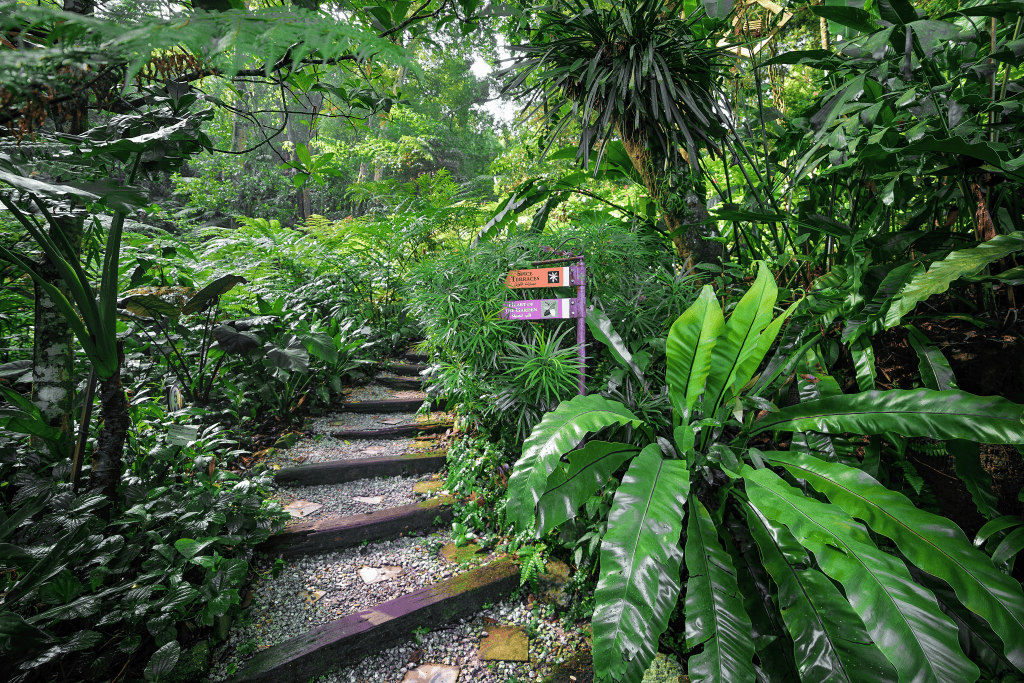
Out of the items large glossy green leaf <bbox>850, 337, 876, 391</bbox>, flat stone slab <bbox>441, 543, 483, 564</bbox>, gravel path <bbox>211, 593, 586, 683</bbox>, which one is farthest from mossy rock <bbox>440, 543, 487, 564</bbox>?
large glossy green leaf <bbox>850, 337, 876, 391</bbox>

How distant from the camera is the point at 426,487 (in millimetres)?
2357

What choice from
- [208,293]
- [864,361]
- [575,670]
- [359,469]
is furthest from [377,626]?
[864,361]

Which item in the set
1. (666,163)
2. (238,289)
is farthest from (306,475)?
(666,163)

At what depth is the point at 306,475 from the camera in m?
2.32

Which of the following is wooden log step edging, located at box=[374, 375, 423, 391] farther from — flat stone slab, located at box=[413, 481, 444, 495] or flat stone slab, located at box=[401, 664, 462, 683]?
flat stone slab, located at box=[401, 664, 462, 683]

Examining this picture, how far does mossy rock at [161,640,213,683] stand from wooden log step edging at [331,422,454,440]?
5.08ft

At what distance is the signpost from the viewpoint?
5.73 ft

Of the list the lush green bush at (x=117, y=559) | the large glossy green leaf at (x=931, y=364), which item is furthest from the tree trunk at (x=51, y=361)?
the large glossy green leaf at (x=931, y=364)

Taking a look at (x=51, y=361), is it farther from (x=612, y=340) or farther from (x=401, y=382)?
(x=401, y=382)

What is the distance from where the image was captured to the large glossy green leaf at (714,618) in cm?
93

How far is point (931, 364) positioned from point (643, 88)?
1515 mm

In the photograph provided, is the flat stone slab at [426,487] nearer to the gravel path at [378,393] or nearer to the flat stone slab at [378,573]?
the flat stone slab at [378,573]

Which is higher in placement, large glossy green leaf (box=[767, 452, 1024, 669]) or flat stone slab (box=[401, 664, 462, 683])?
large glossy green leaf (box=[767, 452, 1024, 669])

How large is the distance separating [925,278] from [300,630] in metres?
2.11
